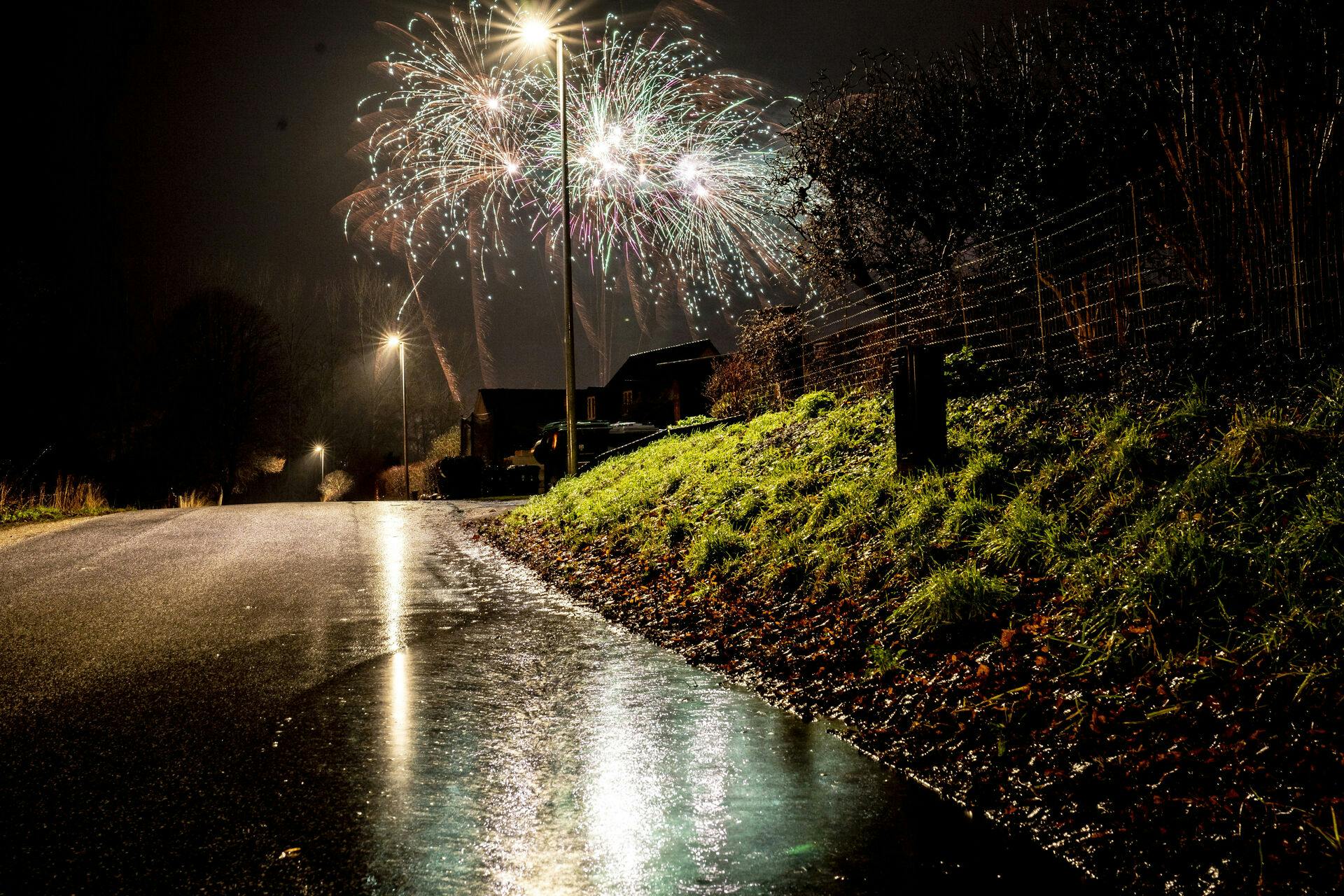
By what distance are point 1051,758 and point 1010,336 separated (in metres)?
7.85

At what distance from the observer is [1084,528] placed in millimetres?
5539

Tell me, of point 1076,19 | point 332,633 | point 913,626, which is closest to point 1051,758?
point 913,626

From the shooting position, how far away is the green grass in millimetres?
4184

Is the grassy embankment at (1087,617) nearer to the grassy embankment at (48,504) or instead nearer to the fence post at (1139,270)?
the fence post at (1139,270)

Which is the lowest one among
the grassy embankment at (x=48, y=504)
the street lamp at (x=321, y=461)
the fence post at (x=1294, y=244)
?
the grassy embankment at (x=48, y=504)

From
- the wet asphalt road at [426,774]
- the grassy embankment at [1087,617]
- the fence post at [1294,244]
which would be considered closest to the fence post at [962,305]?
the grassy embankment at [1087,617]

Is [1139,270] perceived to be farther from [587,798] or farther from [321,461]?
[321,461]

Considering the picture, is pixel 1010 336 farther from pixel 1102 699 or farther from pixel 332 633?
pixel 332 633

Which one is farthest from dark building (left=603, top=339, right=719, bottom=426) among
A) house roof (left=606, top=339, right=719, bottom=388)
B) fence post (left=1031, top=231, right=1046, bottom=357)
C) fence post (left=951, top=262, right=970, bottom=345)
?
fence post (left=1031, top=231, right=1046, bottom=357)

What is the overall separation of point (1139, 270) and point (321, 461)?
6267cm

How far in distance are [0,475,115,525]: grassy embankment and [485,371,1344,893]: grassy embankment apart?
17.2 meters

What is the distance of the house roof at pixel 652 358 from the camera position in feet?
209

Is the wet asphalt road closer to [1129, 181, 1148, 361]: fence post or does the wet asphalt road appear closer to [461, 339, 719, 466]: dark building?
[1129, 181, 1148, 361]: fence post

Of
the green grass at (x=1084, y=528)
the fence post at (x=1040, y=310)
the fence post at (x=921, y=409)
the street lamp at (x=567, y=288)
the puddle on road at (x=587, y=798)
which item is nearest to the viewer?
the puddle on road at (x=587, y=798)
